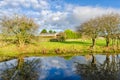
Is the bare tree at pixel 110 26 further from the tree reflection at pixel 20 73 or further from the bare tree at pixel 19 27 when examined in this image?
the tree reflection at pixel 20 73

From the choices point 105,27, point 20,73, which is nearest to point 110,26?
point 105,27

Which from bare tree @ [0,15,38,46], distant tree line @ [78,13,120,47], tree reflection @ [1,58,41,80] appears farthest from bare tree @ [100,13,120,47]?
tree reflection @ [1,58,41,80]

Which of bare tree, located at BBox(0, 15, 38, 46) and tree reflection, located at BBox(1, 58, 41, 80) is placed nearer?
tree reflection, located at BBox(1, 58, 41, 80)

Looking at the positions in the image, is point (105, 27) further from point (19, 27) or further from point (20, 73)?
point (20, 73)

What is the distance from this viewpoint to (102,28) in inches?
2778

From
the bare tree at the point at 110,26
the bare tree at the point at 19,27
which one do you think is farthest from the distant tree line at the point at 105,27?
the bare tree at the point at 19,27

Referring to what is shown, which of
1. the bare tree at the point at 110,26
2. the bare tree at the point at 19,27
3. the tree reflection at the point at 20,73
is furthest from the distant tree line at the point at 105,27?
the tree reflection at the point at 20,73

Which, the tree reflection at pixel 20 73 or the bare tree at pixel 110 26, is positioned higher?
the bare tree at pixel 110 26

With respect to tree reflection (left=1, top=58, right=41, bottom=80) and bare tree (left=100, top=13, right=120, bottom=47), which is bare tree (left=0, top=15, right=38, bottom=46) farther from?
tree reflection (left=1, top=58, right=41, bottom=80)

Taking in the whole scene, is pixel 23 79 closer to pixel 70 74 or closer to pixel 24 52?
pixel 70 74

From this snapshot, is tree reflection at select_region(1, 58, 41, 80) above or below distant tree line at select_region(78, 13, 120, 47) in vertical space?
below

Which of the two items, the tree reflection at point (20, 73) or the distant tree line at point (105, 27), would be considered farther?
the distant tree line at point (105, 27)

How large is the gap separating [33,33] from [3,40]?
37.9 ft

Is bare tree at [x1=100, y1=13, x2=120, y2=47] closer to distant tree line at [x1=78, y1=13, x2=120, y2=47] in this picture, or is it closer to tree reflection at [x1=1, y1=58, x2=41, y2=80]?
distant tree line at [x1=78, y1=13, x2=120, y2=47]
